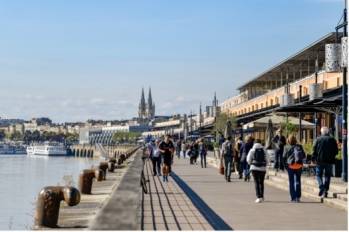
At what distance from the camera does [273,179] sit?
2384cm

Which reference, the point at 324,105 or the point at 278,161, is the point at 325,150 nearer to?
the point at 324,105

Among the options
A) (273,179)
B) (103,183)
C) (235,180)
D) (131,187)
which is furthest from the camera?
(103,183)

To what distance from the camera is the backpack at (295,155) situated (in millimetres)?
17359

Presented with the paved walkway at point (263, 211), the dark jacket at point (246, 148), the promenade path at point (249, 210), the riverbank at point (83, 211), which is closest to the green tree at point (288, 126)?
the dark jacket at point (246, 148)

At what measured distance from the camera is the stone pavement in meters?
12.0

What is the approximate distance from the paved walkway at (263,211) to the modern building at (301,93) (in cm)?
427

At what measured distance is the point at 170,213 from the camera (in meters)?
14.1

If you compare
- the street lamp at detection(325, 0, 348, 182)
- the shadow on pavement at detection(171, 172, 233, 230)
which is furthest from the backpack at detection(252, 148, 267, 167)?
the street lamp at detection(325, 0, 348, 182)

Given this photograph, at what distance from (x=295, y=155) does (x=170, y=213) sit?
14.7ft

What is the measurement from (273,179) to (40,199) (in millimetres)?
10560

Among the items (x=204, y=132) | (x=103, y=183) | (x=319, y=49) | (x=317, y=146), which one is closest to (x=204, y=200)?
(x=317, y=146)

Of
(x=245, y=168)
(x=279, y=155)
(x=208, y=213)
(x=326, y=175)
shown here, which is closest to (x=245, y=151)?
(x=279, y=155)

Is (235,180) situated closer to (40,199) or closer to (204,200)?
(204,200)

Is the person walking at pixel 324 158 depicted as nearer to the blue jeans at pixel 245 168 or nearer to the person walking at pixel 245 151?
the person walking at pixel 245 151
